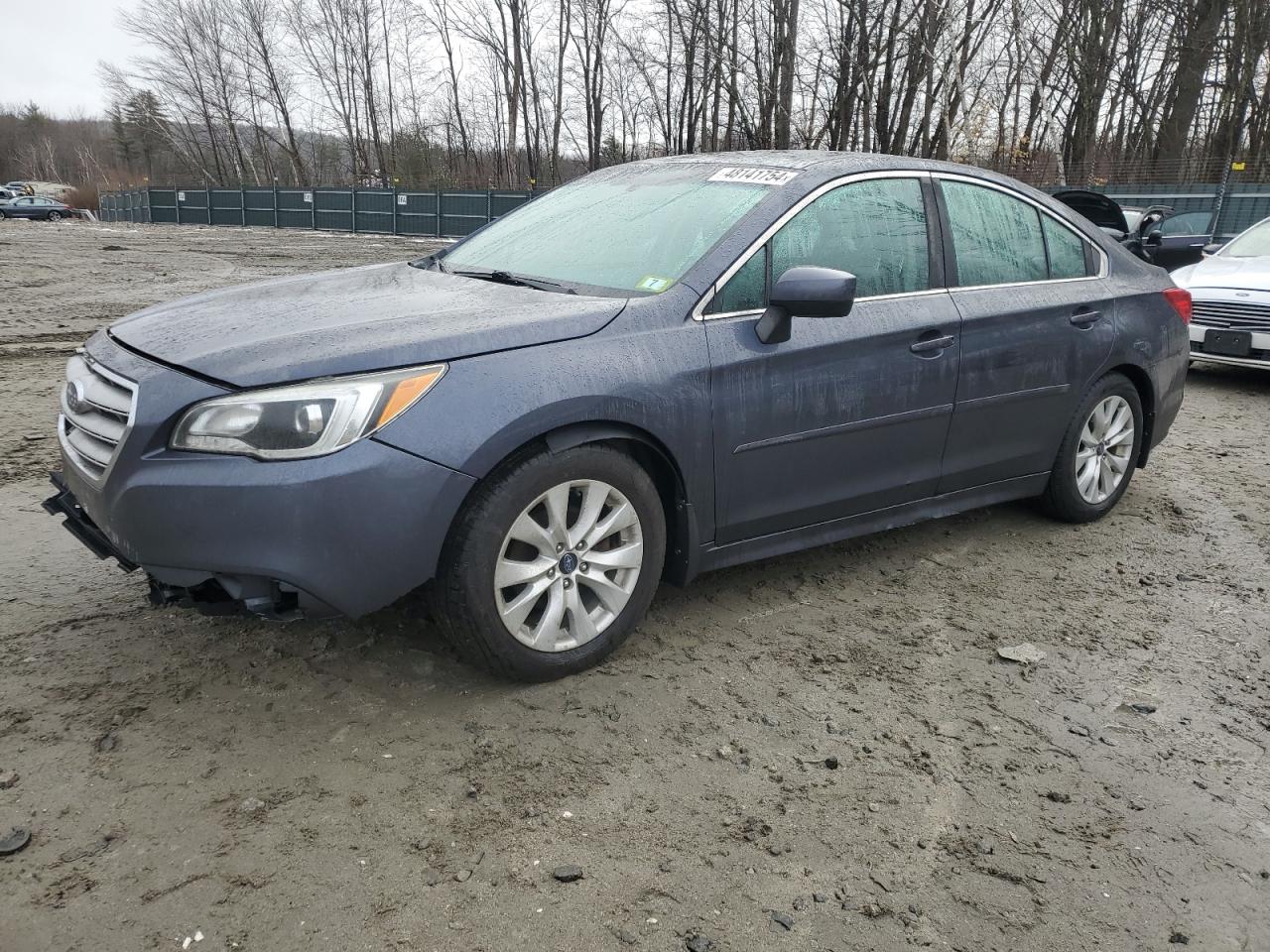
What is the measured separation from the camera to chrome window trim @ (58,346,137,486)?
2590 millimetres

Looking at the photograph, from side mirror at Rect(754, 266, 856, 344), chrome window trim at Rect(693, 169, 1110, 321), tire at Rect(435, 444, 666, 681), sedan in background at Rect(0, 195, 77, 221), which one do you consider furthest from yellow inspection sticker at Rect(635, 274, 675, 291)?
sedan in background at Rect(0, 195, 77, 221)

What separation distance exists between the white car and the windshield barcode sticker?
5.97 metres

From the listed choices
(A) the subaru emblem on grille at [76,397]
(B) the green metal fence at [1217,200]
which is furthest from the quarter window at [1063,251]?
(B) the green metal fence at [1217,200]

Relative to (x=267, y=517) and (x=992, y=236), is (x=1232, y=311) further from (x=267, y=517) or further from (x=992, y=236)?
(x=267, y=517)

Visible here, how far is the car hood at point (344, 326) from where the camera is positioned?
Result: 8.59ft

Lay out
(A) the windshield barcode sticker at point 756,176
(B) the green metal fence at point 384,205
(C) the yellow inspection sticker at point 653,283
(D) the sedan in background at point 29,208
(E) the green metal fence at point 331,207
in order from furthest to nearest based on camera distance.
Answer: (D) the sedan in background at point 29,208
(E) the green metal fence at point 331,207
(B) the green metal fence at point 384,205
(A) the windshield barcode sticker at point 756,176
(C) the yellow inspection sticker at point 653,283

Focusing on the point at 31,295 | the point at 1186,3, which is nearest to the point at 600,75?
the point at 1186,3

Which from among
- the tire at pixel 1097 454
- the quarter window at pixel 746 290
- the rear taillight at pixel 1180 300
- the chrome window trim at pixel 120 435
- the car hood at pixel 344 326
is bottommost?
the tire at pixel 1097 454

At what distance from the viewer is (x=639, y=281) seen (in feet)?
10.7

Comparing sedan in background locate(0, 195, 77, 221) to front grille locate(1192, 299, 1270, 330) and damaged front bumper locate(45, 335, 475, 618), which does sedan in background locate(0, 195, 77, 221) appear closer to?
front grille locate(1192, 299, 1270, 330)

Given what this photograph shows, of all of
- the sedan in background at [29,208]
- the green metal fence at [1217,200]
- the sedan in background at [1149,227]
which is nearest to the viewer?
the sedan in background at [1149,227]

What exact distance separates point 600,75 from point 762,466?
142 feet

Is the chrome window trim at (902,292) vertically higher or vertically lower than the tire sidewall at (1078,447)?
higher

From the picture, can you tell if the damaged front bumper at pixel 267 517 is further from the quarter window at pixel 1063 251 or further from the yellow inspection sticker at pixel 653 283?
the quarter window at pixel 1063 251
